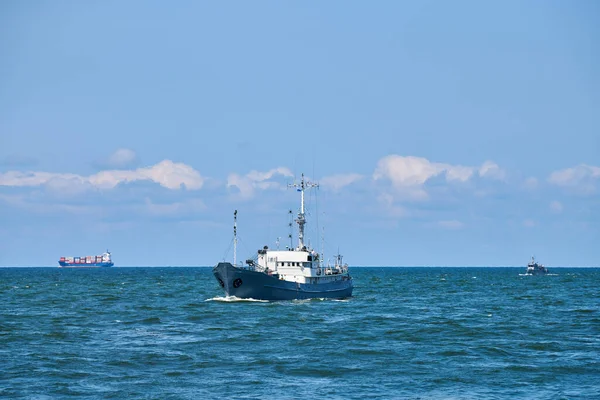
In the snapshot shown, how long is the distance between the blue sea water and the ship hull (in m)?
1.63

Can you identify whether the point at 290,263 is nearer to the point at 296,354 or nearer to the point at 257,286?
the point at 257,286

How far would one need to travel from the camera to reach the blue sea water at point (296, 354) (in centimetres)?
3688

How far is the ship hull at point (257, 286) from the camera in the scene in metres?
79.8

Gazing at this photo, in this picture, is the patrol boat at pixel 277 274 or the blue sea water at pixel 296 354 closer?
the blue sea water at pixel 296 354

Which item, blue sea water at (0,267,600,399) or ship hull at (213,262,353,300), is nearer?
blue sea water at (0,267,600,399)

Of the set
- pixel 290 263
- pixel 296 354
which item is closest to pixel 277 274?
pixel 290 263

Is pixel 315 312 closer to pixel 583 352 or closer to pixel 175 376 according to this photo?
pixel 583 352

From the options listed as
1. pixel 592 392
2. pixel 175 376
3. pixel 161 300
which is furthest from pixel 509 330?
pixel 161 300

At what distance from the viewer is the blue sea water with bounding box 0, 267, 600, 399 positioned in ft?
121

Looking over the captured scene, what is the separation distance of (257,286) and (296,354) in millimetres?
33108

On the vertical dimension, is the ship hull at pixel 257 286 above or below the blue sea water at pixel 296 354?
above

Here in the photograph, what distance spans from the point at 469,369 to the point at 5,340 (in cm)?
3115

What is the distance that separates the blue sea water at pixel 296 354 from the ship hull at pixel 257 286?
1.63 meters

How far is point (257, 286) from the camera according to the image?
80250mm
